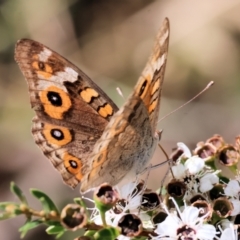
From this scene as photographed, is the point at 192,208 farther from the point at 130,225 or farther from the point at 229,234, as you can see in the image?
the point at 130,225

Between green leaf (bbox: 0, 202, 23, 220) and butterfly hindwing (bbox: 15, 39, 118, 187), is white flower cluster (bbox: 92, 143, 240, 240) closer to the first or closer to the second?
butterfly hindwing (bbox: 15, 39, 118, 187)

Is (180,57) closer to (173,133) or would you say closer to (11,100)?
(173,133)

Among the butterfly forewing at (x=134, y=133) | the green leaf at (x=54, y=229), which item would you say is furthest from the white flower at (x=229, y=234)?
the green leaf at (x=54, y=229)

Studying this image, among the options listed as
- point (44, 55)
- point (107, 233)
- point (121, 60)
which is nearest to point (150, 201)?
point (107, 233)

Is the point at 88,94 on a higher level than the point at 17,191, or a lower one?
higher

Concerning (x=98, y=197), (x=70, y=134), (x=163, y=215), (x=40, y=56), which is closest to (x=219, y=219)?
(x=163, y=215)

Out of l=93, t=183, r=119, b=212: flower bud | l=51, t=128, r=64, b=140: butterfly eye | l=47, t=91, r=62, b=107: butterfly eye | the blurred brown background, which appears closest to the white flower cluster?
l=93, t=183, r=119, b=212: flower bud
